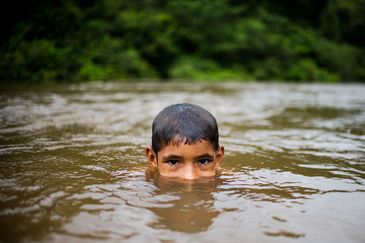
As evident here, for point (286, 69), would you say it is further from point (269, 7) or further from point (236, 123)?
point (236, 123)

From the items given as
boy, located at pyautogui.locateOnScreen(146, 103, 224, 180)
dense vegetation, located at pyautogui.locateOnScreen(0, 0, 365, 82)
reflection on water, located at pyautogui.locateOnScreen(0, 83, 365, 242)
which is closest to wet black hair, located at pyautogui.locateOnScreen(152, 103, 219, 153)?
boy, located at pyautogui.locateOnScreen(146, 103, 224, 180)

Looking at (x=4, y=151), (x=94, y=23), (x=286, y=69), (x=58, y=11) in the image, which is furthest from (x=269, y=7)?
(x=4, y=151)

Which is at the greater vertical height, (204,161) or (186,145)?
(186,145)

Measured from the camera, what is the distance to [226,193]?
2.54 meters

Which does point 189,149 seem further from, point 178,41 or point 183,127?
point 178,41

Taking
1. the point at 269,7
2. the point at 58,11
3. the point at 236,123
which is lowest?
the point at 236,123

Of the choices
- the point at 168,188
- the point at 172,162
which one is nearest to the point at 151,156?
the point at 172,162

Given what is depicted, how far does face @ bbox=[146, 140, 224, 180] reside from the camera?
2930 mm

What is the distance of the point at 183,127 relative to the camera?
3090mm

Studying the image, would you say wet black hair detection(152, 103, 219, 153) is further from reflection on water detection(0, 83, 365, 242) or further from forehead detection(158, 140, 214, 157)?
reflection on water detection(0, 83, 365, 242)

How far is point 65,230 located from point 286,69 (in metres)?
27.5

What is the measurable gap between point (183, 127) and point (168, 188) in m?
0.65

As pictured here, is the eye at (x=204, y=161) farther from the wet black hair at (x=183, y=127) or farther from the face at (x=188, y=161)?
the wet black hair at (x=183, y=127)

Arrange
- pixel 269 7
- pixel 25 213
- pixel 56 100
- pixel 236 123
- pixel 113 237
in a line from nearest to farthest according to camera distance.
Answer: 1. pixel 113 237
2. pixel 25 213
3. pixel 236 123
4. pixel 56 100
5. pixel 269 7
